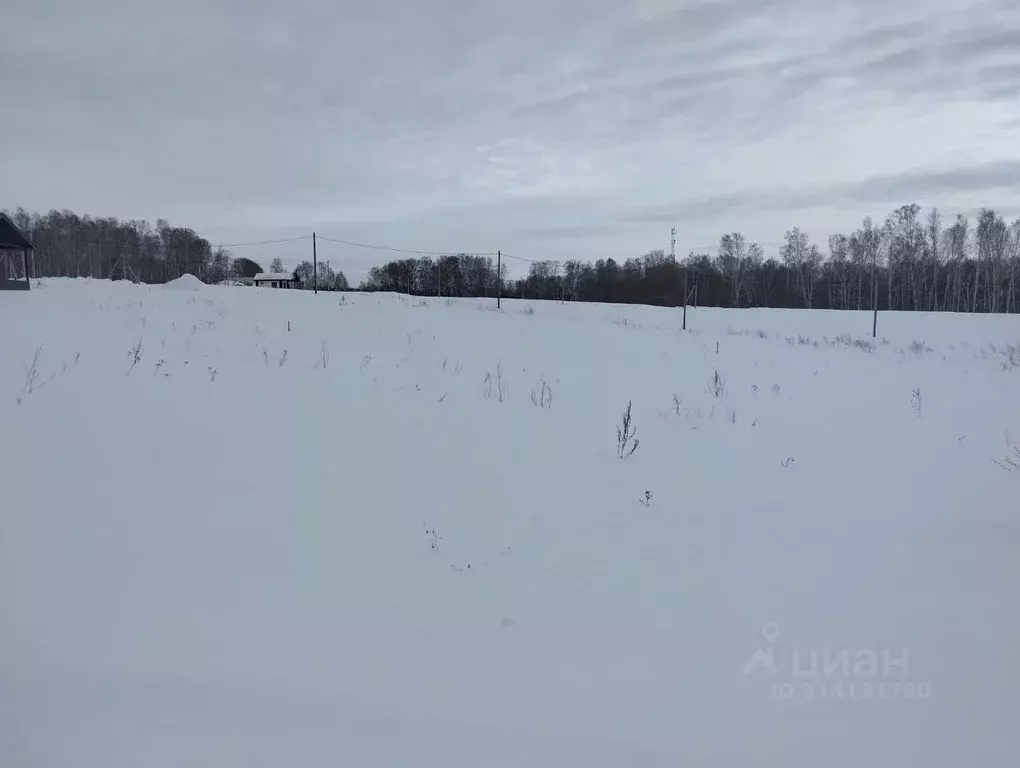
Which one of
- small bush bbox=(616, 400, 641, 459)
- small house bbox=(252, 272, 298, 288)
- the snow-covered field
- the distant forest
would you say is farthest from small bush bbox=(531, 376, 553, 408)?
small house bbox=(252, 272, 298, 288)

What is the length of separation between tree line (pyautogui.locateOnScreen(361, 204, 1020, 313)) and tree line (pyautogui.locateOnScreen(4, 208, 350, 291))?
514 inches

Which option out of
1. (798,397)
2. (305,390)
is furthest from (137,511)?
(798,397)

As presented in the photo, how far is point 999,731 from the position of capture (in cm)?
235

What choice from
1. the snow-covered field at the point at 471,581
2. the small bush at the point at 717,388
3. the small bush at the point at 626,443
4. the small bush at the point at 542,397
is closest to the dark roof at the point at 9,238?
the snow-covered field at the point at 471,581

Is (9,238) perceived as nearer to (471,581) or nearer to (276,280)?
(471,581)

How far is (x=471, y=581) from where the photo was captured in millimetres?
3254

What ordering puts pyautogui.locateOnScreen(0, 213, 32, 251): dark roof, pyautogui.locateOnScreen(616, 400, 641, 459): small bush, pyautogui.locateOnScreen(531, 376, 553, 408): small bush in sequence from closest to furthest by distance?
pyautogui.locateOnScreen(616, 400, 641, 459): small bush < pyautogui.locateOnScreen(531, 376, 553, 408): small bush < pyautogui.locateOnScreen(0, 213, 32, 251): dark roof

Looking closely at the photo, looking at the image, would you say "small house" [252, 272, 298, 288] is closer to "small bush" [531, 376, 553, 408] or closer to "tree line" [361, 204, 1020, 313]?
"tree line" [361, 204, 1020, 313]

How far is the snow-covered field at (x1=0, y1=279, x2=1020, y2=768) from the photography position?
226 cm

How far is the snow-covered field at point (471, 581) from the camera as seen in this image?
226 cm

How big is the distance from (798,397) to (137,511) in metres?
8.97

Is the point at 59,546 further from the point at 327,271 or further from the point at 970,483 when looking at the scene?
the point at 327,271

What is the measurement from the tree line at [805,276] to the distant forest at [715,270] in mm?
112

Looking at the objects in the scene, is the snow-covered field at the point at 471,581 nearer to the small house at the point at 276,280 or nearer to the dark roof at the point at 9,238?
the dark roof at the point at 9,238
